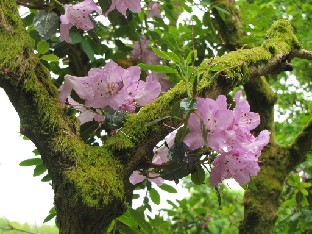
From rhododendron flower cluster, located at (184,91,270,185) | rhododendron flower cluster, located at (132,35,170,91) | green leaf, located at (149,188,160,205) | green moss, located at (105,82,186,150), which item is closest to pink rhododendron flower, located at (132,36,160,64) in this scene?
rhododendron flower cluster, located at (132,35,170,91)

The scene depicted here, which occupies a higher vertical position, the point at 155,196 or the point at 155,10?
the point at 155,10

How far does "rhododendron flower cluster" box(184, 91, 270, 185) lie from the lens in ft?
3.63

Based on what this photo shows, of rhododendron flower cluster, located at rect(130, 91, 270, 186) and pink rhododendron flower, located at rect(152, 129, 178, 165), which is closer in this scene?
rhododendron flower cluster, located at rect(130, 91, 270, 186)

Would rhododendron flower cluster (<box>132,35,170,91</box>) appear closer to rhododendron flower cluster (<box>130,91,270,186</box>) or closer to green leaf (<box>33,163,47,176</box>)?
green leaf (<box>33,163,47,176</box>)

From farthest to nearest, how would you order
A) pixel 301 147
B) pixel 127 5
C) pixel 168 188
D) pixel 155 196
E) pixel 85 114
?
pixel 301 147, pixel 155 196, pixel 168 188, pixel 127 5, pixel 85 114

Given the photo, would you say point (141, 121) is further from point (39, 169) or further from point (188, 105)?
point (39, 169)

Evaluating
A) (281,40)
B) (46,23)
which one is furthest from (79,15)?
(281,40)

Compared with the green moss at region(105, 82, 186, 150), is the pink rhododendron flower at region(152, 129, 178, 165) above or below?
below

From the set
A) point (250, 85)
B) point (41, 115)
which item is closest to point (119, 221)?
point (41, 115)

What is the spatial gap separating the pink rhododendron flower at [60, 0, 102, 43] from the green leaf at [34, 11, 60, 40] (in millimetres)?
28

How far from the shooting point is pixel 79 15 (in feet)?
4.71

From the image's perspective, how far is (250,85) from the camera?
9.21 ft

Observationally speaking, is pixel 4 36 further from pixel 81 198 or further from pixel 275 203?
pixel 275 203

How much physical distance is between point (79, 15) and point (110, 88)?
14.0 inches
